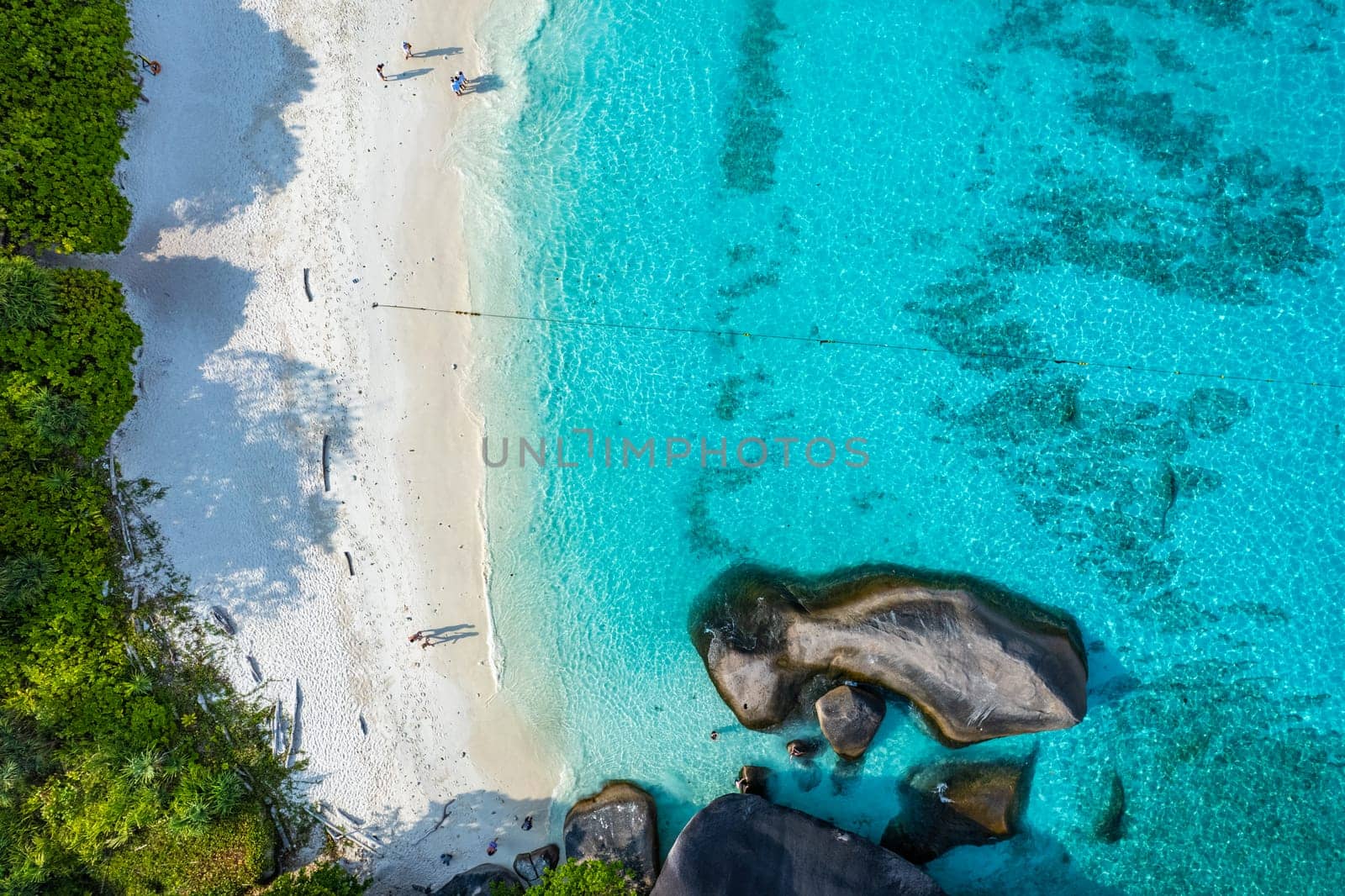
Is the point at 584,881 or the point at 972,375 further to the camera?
the point at 972,375

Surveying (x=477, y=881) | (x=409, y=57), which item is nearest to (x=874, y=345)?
(x=409, y=57)

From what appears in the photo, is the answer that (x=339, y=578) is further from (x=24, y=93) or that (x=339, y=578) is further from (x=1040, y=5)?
(x=1040, y=5)

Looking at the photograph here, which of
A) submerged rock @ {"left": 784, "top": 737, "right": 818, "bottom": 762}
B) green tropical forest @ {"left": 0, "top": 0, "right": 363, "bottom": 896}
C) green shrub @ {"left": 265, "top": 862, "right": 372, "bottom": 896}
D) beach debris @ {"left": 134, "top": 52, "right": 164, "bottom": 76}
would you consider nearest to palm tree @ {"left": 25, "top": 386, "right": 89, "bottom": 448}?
green tropical forest @ {"left": 0, "top": 0, "right": 363, "bottom": 896}

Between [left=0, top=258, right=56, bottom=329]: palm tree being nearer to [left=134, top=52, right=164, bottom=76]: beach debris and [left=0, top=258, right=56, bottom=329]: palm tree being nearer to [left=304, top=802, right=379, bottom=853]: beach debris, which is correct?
[left=134, top=52, right=164, bottom=76]: beach debris

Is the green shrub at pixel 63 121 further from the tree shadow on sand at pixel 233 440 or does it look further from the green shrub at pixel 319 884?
the green shrub at pixel 319 884

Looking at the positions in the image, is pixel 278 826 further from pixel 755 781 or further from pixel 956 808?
pixel 956 808

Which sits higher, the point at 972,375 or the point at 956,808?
the point at 972,375

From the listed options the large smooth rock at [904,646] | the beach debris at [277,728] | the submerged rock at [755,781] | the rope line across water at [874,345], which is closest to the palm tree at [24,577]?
the beach debris at [277,728]
